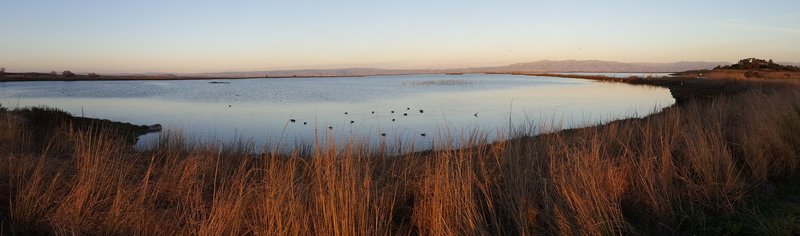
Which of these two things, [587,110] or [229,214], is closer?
[229,214]

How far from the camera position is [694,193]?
525 centimetres

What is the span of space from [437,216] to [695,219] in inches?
92.2

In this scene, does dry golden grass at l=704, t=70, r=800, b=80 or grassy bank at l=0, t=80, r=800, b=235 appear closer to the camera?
grassy bank at l=0, t=80, r=800, b=235

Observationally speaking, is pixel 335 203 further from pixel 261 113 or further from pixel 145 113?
pixel 145 113

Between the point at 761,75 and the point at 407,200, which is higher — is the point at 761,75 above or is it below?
above

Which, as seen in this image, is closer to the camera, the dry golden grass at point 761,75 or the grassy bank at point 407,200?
the grassy bank at point 407,200

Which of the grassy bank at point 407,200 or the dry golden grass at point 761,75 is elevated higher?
the dry golden grass at point 761,75

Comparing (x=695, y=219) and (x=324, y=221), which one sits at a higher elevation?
(x=324, y=221)

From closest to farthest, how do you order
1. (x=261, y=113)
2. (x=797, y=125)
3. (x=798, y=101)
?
(x=797, y=125)
(x=798, y=101)
(x=261, y=113)

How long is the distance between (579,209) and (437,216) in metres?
1.18

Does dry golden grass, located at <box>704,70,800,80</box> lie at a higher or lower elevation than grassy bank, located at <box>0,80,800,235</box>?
higher

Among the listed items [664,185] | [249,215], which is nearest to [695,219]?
[664,185]

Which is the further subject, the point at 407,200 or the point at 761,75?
the point at 761,75

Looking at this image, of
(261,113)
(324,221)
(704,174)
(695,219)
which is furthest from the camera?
(261,113)
